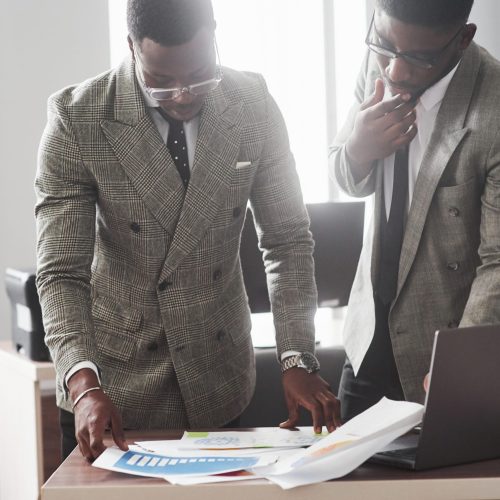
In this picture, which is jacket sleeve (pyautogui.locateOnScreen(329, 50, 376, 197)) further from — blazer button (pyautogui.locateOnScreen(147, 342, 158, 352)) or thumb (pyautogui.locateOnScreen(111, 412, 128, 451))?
thumb (pyautogui.locateOnScreen(111, 412, 128, 451))

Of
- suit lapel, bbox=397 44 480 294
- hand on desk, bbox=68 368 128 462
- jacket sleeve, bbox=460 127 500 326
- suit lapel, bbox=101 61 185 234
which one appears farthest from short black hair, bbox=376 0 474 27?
hand on desk, bbox=68 368 128 462

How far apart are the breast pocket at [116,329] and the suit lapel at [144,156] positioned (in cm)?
17

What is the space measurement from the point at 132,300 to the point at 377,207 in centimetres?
54

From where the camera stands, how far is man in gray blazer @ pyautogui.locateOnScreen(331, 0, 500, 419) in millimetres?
1552

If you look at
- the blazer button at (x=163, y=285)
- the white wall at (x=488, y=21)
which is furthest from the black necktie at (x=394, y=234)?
the white wall at (x=488, y=21)

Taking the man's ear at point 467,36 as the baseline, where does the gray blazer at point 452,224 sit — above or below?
below

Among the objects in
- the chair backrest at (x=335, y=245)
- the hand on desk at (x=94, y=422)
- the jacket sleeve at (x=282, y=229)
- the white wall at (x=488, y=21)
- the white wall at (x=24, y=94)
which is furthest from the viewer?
the white wall at (x=488, y=21)

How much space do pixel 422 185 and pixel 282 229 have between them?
274 millimetres

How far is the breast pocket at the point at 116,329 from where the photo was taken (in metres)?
1.54

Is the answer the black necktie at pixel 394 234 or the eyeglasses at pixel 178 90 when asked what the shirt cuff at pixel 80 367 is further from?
the black necktie at pixel 394 234

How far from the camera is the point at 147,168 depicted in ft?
5.05

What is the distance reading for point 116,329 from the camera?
5.10 feet

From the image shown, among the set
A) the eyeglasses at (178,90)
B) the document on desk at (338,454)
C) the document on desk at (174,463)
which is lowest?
the document on desk at (174,463)

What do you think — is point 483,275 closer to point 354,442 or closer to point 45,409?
point 354,442
